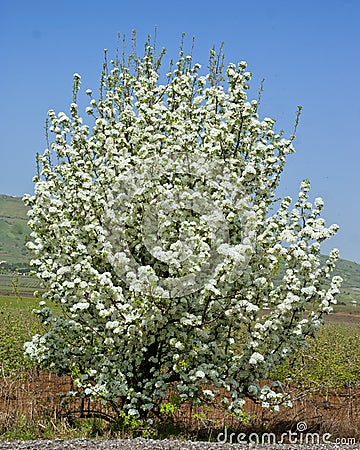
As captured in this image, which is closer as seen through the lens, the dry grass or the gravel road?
the gravel road

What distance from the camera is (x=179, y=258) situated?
8.53m

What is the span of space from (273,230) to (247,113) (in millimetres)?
1978

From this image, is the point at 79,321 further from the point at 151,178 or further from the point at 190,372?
the point at 151,178

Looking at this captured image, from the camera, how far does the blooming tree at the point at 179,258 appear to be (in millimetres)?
8906

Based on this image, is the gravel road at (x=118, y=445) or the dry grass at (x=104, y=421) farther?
the dry grass at (x=104, y=421)

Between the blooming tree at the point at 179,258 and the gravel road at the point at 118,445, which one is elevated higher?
the blooming tree at the point at 179,258

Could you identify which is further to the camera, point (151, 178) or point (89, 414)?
point (89, 414)

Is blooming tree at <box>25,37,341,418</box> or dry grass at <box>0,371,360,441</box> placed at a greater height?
blooming tree at <box>25,37,341,418</box>

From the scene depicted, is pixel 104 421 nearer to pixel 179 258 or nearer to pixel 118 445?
pixel 118 445

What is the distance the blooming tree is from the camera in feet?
29.2

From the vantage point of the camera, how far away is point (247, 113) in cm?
958

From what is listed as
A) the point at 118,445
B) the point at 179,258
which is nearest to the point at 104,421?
the point at 118,445

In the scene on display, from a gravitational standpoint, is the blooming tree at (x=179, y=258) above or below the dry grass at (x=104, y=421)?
above

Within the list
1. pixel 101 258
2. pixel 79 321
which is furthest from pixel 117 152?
pixel 79 321
